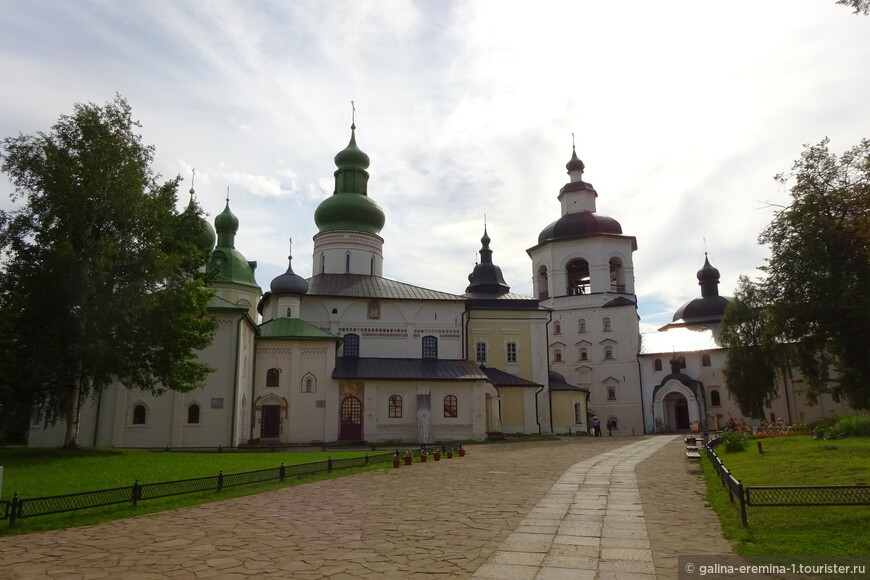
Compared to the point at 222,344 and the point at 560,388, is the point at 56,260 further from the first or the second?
the point at 560,388

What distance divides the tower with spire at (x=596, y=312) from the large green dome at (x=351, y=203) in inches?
658

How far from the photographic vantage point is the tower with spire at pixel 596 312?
48.4 meters

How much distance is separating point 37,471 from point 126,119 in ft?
41.3

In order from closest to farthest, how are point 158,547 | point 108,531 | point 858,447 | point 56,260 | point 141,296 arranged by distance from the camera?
point 158,547 → point 108,531 → point 858,447 → point 56,260 → point 141,296

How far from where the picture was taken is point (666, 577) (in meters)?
6.35


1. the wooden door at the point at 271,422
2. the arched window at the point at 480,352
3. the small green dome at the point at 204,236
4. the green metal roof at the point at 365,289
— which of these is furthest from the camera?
the arched window at the point at 480,352

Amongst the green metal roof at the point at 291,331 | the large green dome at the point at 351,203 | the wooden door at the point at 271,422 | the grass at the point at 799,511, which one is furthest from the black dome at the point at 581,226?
the grass at the point at 799,511

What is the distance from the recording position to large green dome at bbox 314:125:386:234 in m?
40.8

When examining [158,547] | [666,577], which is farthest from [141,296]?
[666,577]

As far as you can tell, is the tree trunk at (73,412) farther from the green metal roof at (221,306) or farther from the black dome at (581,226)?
the black dome at (581,226)

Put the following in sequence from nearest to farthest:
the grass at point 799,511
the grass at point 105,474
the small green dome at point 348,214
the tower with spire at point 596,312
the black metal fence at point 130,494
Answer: the grass at point 799,511 < the black metal fence at point 130,494 < the grass at point 105,474 < the small green dome at point 348,214 < the tower with spire at point 596,312

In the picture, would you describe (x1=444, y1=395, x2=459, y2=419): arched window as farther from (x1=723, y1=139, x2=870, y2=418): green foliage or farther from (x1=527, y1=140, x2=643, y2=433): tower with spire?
(x1=527, y1=140, x2=643, y2=433): tower with spire

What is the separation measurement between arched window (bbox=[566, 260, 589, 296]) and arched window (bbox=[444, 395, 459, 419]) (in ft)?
67.4

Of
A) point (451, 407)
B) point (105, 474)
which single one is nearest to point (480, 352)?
point (451, 407)
